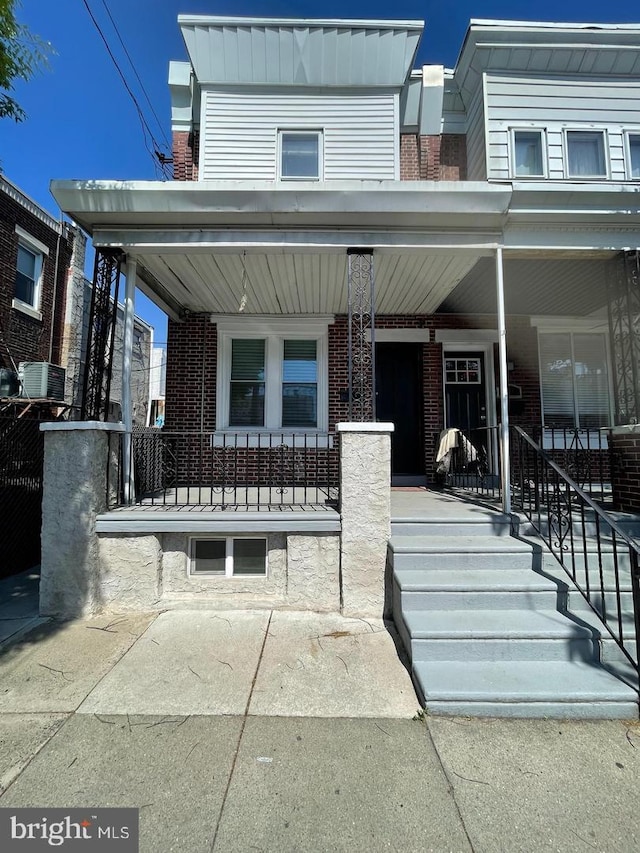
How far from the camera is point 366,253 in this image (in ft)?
15.2

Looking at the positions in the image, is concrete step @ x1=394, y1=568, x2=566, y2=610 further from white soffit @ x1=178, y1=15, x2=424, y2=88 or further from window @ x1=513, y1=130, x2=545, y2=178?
white soffit @ x1=178, y1=15, x2=424, y2=88

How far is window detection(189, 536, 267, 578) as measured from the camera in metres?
4.37

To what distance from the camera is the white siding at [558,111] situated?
260 inches

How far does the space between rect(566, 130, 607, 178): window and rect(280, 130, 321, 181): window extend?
401 centimetres

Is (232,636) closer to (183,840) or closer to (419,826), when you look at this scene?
(183,840)

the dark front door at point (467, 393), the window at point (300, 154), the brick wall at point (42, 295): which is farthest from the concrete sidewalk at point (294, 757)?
the brick wall at point (42, 295)

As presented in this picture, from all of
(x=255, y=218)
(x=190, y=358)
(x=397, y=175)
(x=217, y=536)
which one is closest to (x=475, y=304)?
(x=397, y=175)

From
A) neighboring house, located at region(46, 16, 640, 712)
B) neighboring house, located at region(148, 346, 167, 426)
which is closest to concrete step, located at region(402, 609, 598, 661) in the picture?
neighboring house, located at region(46, 16, 640, 712)

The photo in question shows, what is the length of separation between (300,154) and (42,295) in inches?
327

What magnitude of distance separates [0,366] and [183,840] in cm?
1076

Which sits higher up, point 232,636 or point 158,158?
point 158,158

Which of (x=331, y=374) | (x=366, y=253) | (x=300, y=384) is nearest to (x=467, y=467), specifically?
(x=331, y=374)

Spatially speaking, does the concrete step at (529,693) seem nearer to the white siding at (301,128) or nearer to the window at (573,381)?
the window at (573,381)

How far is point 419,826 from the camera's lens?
1852 millimetres
